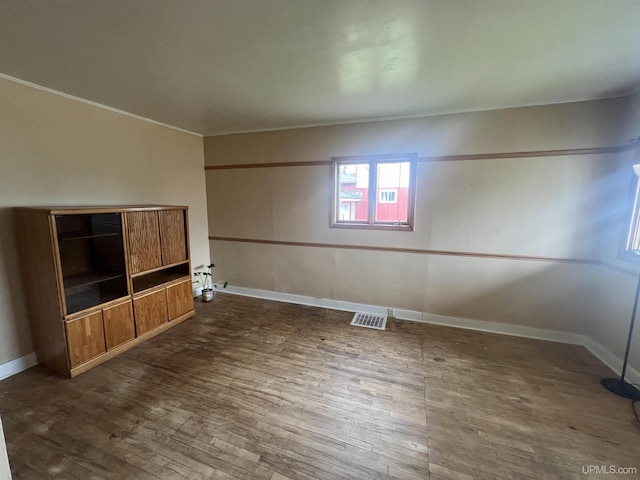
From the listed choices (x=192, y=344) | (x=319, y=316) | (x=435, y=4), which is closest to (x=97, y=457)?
(x=192, y=344)

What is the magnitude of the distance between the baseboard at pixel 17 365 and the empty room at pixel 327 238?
0.02 metres

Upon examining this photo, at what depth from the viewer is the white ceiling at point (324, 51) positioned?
144cm

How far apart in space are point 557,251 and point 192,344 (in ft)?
13.9

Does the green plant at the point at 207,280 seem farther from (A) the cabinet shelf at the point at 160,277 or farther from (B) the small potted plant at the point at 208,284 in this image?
(A) the cabinet shelf at the point at 160,277

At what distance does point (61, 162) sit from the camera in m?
2.66

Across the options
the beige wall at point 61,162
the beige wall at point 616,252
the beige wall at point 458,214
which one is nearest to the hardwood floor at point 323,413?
the beige wall at point 616,252

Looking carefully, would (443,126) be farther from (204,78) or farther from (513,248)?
(204,78)

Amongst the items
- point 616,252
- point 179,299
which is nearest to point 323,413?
point 179,299

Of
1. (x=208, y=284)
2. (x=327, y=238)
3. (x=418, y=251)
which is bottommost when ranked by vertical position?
(x=208, y=284)

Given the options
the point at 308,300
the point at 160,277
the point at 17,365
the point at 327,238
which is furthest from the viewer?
the point at 308,300

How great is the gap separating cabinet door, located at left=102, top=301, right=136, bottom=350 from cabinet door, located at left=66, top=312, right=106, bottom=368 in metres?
0.06

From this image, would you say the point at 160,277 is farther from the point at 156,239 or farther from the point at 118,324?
the point at 118,324

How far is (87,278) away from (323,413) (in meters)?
2.67

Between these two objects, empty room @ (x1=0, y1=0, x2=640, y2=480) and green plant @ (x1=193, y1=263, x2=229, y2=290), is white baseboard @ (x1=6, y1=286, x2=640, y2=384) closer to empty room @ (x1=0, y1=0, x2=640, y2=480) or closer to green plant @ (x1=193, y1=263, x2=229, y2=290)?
empty room @ (x1=0, y1=0, x2=640, y2=480)
